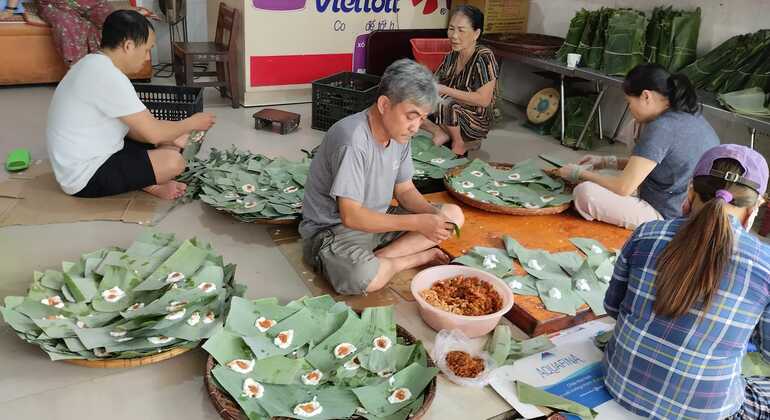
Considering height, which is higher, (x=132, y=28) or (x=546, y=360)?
(x=132, y=28)

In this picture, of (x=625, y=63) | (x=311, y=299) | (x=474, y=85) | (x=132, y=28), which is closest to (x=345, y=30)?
(x=474, y=85)

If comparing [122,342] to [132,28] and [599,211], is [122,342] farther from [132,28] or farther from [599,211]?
[599,211]

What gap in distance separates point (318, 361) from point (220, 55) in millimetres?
3852

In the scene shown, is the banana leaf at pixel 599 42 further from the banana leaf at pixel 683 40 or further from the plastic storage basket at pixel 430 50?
the plastic storage basket at pixel 430 50

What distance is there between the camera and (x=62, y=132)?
9.95 ft

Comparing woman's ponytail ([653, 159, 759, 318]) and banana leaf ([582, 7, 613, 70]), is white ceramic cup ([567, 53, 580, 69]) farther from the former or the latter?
woman's ponytail ([653, 159, 759, 318])

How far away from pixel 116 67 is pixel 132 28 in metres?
0.21

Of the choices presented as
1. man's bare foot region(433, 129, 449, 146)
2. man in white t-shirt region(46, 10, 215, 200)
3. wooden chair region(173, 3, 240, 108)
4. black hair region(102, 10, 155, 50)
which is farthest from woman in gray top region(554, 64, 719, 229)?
wooden chair region(173, 3, 240, 108)

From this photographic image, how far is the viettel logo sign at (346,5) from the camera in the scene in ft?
17.1

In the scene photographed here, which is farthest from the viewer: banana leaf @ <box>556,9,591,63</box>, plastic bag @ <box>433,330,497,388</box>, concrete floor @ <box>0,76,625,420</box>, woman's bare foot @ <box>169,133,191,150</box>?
banana leaf @ <box>556,9,591,63</box>

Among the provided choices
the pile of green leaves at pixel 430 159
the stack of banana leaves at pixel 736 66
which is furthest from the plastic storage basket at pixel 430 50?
the stack of banana leaves at pixel 736 66

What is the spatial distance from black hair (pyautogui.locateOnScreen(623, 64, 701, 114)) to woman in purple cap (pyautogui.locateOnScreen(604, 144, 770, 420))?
105 centimetres

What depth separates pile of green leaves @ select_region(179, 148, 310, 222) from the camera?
3.04 m

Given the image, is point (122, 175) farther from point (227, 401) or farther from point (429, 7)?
point (429, 7)
